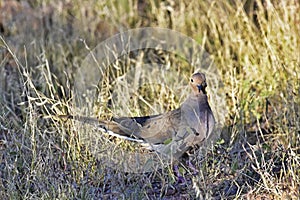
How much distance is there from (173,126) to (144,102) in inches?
35.2

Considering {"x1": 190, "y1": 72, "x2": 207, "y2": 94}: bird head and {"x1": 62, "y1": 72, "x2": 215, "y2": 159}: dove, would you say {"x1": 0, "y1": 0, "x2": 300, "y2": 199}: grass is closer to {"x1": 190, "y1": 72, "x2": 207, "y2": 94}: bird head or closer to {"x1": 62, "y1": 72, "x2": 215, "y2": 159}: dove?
{"x1": 62, "y1": 72, "x2": 215, "y2": 159}: dove

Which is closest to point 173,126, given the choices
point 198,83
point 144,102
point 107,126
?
point 198,83

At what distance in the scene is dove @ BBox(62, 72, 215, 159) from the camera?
12.9 feet

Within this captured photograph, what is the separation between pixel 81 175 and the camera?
143 inches

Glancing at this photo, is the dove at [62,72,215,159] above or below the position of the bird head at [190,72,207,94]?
below

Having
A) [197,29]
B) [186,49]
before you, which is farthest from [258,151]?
[197,29]

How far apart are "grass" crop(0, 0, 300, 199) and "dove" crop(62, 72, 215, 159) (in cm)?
10

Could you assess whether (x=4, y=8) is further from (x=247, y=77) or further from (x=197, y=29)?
(x=247, y=77)

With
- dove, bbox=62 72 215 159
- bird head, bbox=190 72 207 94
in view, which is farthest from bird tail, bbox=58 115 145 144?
bird head, bbox=190 72 207 94

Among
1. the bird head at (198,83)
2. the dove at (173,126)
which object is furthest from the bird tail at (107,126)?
the bird head at (198,83)

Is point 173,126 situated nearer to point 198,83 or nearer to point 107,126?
point 198,83

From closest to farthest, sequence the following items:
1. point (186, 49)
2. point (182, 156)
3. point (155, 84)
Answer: point (182, 156)
point (155, 84)
point (186, 49)

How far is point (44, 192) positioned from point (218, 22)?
10.1 ft

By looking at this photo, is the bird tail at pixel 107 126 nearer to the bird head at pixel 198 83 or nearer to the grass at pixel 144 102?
the grass at pixel 144 102
